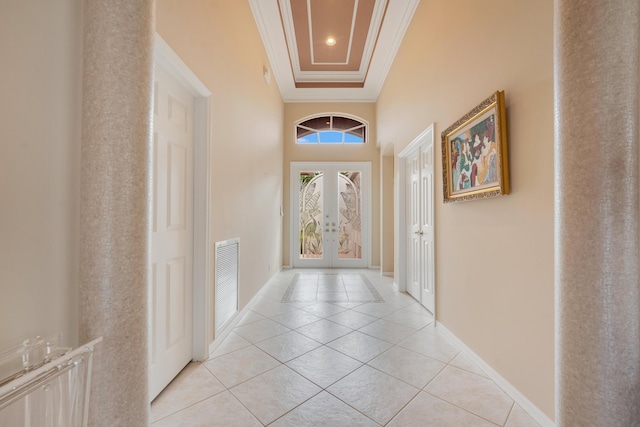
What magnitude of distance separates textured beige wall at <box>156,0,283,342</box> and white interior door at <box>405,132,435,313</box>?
2.13 meters

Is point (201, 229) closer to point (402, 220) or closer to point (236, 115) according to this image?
point (236, 115)

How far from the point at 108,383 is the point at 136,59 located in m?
1.22

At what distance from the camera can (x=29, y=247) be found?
0.93m

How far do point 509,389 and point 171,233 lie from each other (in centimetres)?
240

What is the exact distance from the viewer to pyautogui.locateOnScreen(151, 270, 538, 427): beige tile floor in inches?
61.7

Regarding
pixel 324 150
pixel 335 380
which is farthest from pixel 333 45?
pixel 335 380

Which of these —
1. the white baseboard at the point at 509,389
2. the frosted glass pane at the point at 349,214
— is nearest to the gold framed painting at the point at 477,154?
the white baseboard at the point at 509,389

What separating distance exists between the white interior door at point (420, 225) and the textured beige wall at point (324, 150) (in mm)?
1997

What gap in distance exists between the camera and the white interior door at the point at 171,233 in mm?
1696

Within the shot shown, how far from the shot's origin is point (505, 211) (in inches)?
70.2

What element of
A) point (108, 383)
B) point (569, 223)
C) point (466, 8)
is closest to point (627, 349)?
point (569, 223)

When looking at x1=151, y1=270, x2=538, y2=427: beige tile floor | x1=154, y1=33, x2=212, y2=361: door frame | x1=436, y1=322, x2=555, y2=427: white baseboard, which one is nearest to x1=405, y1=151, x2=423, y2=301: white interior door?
x1=151, y1=270, x2=538, y2=427: beige tile floor

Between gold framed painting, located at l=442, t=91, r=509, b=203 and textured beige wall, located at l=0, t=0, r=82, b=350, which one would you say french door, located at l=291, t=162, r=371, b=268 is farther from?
textured beige wall, located at l=0, t=0, r=82, b=350

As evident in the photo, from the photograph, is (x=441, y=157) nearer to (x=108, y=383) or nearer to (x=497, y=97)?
(x=497, y=97)
